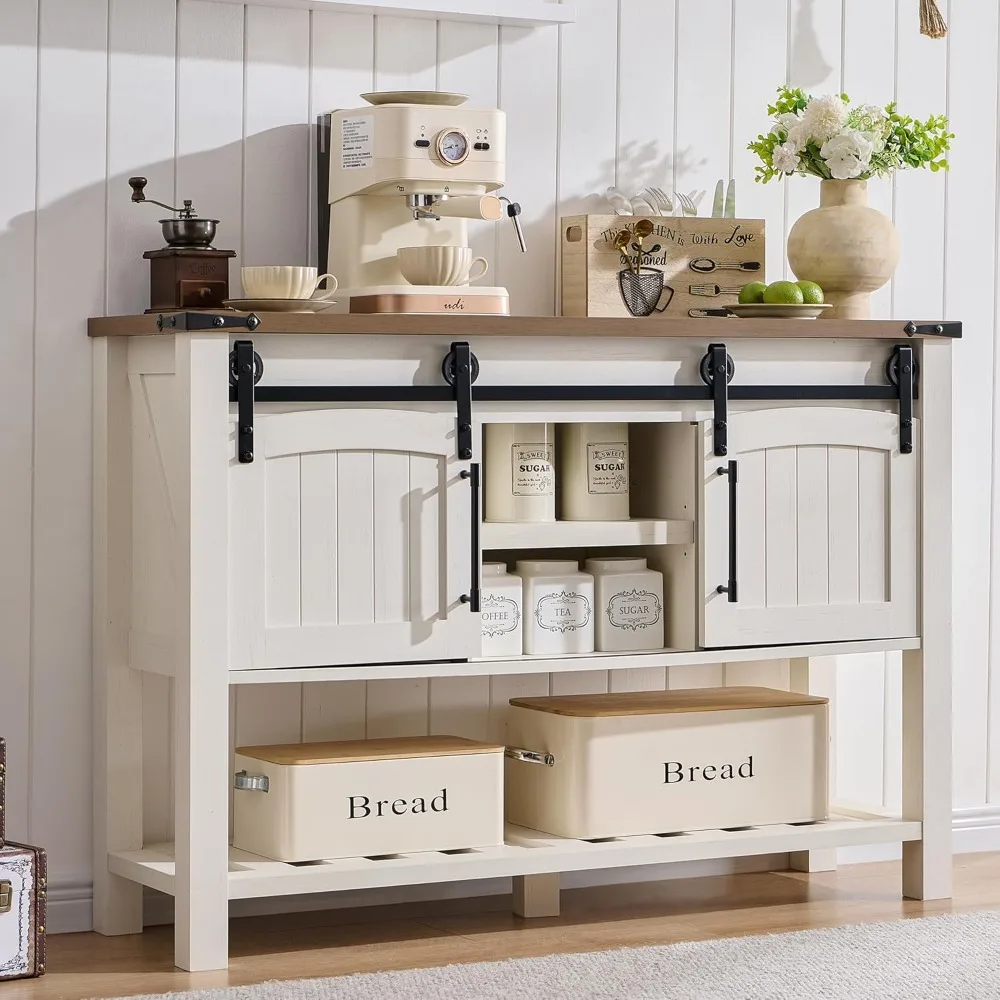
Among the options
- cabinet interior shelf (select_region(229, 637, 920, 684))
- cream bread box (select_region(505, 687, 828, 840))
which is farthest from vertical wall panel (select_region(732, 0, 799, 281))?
cream bread box (select_region(505, 687, 828, 840))

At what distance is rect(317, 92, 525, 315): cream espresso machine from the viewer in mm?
2775

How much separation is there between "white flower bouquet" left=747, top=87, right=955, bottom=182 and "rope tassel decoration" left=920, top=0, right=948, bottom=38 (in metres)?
0.34

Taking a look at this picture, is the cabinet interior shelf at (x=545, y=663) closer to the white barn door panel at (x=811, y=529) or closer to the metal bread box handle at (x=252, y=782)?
the white barn door panel at (x=811, y=529)

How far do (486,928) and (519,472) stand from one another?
2.57ft

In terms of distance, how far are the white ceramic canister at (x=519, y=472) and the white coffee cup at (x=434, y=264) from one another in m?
0.26

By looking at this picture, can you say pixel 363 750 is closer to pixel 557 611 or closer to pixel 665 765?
pixel 557 611

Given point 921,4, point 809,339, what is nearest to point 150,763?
point 809,339

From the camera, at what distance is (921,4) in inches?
134

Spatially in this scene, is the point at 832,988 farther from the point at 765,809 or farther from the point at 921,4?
the point at 921,4

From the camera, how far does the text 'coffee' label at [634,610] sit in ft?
9.32

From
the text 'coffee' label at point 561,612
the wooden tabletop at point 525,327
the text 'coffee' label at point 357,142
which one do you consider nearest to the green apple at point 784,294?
the wooden tabletop at point 525,327

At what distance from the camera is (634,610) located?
2.85 metres

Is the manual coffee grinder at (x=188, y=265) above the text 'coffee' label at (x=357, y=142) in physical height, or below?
below

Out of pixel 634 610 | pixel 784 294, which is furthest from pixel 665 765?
pixel 784 294
